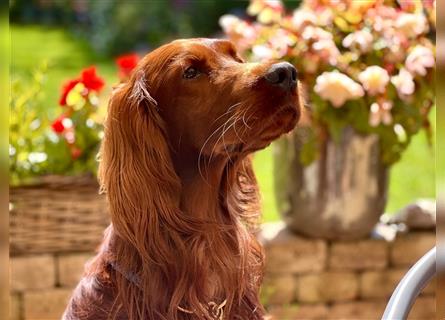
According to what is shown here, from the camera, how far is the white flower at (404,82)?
10.7ft

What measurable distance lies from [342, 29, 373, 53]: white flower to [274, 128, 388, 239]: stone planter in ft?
1.22

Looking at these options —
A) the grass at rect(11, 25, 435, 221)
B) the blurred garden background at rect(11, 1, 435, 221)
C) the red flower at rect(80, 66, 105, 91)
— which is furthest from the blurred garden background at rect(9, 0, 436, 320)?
the blurred garden background at rect(11, 1, 435, 221)

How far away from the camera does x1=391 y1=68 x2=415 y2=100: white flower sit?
327 centimetres

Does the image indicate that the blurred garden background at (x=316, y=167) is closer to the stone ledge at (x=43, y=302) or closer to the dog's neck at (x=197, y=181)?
the stone ledge at (x=43, y=302)

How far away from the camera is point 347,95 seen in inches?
126

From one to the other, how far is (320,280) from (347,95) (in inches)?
41.9

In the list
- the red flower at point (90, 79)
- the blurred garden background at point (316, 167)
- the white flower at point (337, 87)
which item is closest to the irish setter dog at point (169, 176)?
the white flower at point (337, 87)

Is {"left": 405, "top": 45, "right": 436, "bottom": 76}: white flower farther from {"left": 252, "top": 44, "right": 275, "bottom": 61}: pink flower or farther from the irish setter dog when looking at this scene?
the irish setter dog

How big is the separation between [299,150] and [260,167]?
2078mm

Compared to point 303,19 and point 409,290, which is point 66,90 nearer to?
point 303,19

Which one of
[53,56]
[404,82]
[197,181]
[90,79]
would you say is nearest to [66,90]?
[90,79]

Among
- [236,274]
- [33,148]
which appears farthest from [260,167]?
[236,274]

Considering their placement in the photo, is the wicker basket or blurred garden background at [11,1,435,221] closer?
the wicker basket

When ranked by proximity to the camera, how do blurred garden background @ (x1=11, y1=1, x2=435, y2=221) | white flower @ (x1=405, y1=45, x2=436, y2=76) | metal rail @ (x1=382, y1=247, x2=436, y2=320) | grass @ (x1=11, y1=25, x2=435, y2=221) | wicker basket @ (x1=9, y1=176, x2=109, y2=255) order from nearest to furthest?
metal rail @ (x1=382, y1=247, x2=436, y2=320), white flower @ (x1=405, y1=45, x2=436, y2=76), wicker basket @ (x1=9, y1=176, x2=109, y2=255), grass @ (x1=11, y1=25, x2=435, y2=221), blurred garden background @ (x1=11, y1=1, x2=435, y2=221)
